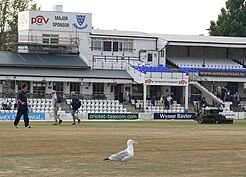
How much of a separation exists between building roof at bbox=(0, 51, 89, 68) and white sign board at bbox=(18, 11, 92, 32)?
3090mm

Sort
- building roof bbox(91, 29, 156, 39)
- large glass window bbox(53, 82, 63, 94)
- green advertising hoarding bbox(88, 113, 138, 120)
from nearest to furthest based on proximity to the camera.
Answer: green advertising hoarding bbox(88, 113, 138, 120)
large glass window bbox(53, 82, 63, 94)
building roof bbox(91, 29, 156, 39)

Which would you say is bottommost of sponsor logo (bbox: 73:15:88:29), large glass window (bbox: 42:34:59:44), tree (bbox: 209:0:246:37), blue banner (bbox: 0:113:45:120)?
blue banner (bbox: 0:113:45:120)

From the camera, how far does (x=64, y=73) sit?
2977 inches

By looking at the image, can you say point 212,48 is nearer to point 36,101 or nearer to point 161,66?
point 161,66

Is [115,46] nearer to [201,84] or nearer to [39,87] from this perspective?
[201,84]

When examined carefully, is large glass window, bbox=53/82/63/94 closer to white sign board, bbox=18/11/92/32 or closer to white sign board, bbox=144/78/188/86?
white sign board, bbox=18/11/92/32

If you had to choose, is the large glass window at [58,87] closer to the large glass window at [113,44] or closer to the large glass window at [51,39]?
the large glass window at [51,39]

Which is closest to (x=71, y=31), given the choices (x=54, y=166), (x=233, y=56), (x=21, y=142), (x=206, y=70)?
(x=206, y=70)

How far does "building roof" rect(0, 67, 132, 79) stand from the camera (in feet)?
241

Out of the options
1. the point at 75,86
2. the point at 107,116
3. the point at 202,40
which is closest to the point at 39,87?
the point at 75,86

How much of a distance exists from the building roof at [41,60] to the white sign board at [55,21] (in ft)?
10.1

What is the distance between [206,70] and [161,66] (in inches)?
186

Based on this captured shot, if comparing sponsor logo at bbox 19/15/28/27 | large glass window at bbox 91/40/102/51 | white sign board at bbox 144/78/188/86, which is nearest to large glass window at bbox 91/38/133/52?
large glass window at bbox 91/40/102/51

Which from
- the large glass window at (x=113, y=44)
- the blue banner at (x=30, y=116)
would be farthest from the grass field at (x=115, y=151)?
the large glass window at (x=113, y=44)
